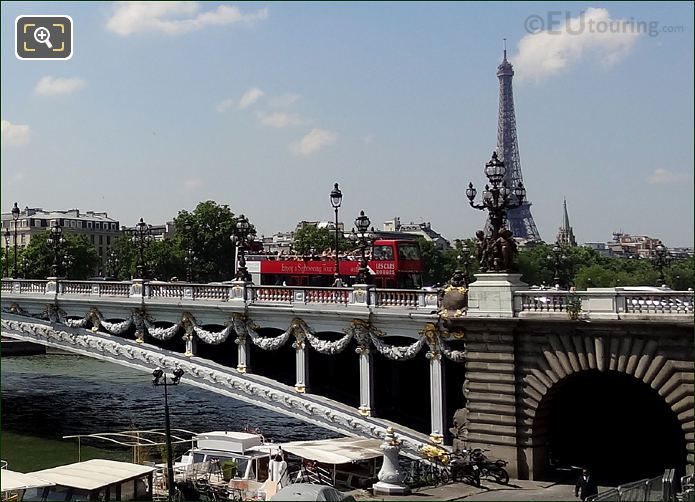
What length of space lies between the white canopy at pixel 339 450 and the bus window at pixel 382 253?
538 inches

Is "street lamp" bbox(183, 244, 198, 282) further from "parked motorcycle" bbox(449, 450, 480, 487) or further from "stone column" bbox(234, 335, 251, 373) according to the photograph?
"parked motorcycle" bbox(449, 450, 480, 487)

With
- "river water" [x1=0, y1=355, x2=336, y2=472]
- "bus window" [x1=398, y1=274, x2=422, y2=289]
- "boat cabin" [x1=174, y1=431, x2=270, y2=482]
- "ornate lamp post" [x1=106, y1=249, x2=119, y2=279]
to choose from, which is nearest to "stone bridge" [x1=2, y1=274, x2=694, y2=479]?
"boat cabin" [x1=174, y1=431, x2=270, y2=482]

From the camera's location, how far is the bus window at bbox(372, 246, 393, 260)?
43.5 m

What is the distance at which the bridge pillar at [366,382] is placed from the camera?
3169cm

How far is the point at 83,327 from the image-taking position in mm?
42062

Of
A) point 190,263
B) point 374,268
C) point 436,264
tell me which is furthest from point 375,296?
point 436,264

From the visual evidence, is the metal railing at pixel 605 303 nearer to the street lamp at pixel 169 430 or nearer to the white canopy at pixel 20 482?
the street lamp at pixel 169 430

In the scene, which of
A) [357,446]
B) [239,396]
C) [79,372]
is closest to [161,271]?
[79,372]

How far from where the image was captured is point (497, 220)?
26828 millimetres

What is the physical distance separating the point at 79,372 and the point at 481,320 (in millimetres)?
51228

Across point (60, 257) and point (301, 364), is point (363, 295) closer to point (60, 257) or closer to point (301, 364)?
point (301, 364)

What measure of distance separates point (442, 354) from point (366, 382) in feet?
11.4

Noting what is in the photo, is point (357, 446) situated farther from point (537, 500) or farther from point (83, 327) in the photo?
point (83, 327)

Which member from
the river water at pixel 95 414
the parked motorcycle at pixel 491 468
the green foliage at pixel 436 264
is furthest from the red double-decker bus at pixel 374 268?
the green foliage at pixel 436 264
